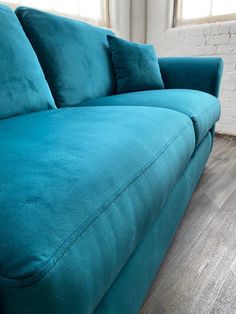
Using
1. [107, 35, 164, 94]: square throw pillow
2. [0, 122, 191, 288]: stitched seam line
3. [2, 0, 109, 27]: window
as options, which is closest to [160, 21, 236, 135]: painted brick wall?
[2, 0, 109, 27]: window


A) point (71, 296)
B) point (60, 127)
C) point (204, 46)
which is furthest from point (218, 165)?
point (71, 296)

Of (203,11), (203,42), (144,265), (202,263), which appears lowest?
(202,263)

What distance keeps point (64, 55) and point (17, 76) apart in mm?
329

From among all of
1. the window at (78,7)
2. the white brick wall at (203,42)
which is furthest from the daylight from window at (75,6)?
the white brick wall at (203,42)

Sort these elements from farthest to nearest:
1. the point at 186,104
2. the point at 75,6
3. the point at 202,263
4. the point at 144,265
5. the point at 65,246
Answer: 1. the point at 75,6
2. the point at 186,104
3. the point at 202,263
4. the point at 144,265
5. the point at 65,246

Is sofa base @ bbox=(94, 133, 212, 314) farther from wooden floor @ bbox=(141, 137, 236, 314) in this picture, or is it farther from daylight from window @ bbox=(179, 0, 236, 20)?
daylight from window @ bbox=(179, 0, 236, 20)

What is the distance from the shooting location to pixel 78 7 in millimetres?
1940

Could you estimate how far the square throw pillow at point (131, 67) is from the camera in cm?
144

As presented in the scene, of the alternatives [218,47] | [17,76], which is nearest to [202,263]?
[17,76]

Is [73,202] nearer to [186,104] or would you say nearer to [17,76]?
[17,76]

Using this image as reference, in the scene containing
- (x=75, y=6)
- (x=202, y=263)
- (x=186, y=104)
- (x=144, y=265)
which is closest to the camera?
(x=144, y=265)

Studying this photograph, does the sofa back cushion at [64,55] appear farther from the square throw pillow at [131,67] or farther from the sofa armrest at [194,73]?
the sofa armrest at [194,73]

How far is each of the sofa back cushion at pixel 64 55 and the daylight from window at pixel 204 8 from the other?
1336 millimetres

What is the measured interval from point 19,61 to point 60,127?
414 millimetres
